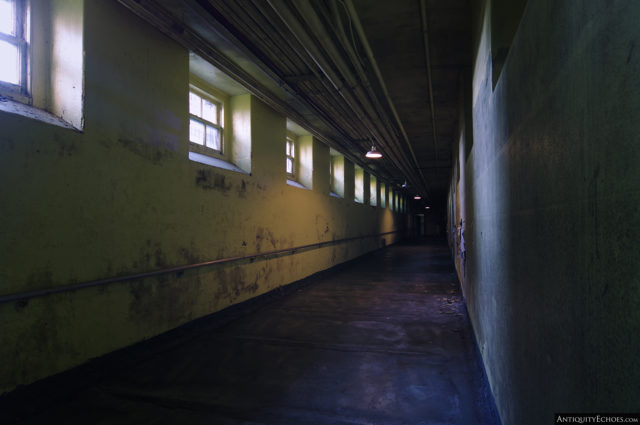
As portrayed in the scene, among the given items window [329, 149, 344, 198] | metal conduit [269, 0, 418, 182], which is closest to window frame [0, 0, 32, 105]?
metal conduit [269, 0, 418, 182]

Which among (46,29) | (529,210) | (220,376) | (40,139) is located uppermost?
(46,29)

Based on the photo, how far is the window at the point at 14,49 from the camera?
107 inches

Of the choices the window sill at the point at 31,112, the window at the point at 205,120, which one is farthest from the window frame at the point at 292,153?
the window sill at the point at 31,112

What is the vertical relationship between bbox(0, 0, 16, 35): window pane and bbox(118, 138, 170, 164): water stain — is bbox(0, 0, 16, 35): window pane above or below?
above

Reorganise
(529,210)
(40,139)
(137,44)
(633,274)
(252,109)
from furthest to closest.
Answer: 1. (252,109)
2. (137,44)
3. (40,139)
4. (529,210)
5. (633,274)

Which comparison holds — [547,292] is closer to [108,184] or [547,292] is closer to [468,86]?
[108,184]

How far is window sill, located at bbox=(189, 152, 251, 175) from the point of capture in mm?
4754

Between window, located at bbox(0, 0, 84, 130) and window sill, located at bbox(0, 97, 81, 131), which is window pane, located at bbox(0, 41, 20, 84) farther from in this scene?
window sill, located at bbox(0, 97, 81, 131)

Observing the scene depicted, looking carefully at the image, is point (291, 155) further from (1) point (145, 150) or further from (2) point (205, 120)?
(1) point (145, 150)

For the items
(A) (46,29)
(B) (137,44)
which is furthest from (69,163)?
(B) (137,44)

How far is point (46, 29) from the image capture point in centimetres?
304

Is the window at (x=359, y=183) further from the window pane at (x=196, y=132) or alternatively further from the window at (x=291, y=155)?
the window pane at (x=196, y=132)

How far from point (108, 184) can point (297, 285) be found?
494 cm

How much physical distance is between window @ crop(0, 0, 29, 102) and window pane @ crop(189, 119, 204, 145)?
217 cm
